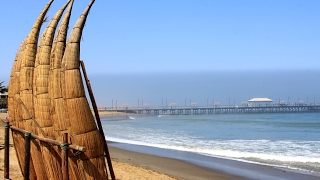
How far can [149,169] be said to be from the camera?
15.0m

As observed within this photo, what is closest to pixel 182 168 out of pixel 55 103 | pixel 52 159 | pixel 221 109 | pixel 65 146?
pixel 52 159

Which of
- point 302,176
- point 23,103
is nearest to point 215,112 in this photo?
point 302,176

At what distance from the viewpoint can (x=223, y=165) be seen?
17.3 metres

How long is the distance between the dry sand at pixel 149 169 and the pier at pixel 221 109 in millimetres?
74380

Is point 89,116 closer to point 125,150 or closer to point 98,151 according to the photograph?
point 98,151

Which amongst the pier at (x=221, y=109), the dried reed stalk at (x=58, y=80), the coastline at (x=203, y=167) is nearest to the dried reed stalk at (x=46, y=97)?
the dried reed stalk at (x=58, y=80)

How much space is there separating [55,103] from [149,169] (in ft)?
26.4

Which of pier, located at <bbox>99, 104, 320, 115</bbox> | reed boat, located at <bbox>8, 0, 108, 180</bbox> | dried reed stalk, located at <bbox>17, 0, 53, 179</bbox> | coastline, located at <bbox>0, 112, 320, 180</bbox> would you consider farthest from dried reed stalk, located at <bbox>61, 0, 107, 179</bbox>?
pier, located at <bbox>99, 104, 320, 115</bbox>

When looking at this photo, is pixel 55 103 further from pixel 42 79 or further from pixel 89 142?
pixel 89 142

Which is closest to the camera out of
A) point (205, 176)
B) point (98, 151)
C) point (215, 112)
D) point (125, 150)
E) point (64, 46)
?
point (98, 151)

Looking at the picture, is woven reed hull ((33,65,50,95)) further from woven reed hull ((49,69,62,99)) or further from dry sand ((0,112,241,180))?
dry sand ((0,112,241,180))

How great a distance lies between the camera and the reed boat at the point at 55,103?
23.0 feet

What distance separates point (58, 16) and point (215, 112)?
90.4 metres

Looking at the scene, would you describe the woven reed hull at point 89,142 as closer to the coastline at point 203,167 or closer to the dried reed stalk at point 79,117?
the dried reed stalk at point 79,117
